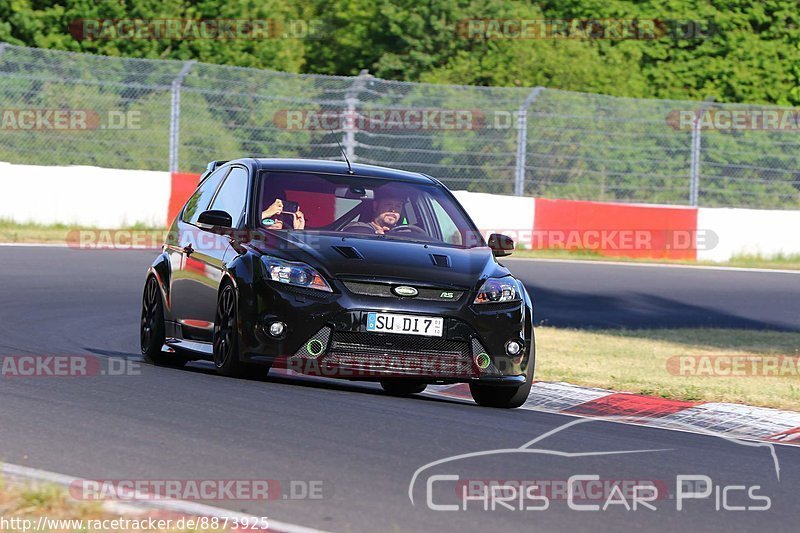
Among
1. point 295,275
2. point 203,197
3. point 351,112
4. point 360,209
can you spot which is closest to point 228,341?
point 295,275

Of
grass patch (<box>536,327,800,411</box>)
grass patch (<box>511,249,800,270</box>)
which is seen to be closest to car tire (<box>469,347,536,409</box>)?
grass patch (<box>536,327,800,411</box>)

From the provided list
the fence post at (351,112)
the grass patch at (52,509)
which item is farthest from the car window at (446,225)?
the fence post at (351,112)

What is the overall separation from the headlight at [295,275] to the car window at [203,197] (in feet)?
5.97

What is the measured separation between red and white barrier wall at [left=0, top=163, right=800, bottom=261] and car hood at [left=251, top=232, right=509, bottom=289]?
14741 mm

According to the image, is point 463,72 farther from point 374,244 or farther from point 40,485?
point 40,485

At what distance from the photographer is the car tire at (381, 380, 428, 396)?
10375 millimetres

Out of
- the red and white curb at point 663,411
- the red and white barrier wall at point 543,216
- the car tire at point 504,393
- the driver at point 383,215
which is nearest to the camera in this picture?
the red and white curb at point 663,411

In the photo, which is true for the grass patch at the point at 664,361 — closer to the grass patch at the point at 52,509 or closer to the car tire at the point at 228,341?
the car tire at the point at 228,341

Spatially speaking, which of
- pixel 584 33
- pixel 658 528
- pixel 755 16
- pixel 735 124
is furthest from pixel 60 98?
pixel 755 16

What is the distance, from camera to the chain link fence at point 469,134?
85.0 ft

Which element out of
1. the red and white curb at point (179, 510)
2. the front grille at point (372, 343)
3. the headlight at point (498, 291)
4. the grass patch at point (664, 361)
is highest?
the headlight at point (498, 291)

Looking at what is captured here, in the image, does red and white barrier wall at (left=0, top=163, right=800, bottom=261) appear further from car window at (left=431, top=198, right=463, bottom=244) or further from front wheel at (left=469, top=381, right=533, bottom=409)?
front wheel at (left=469, top=381, right=533, bottom=409)

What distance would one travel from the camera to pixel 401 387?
1055 centimetres

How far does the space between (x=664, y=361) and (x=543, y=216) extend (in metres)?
12.3
